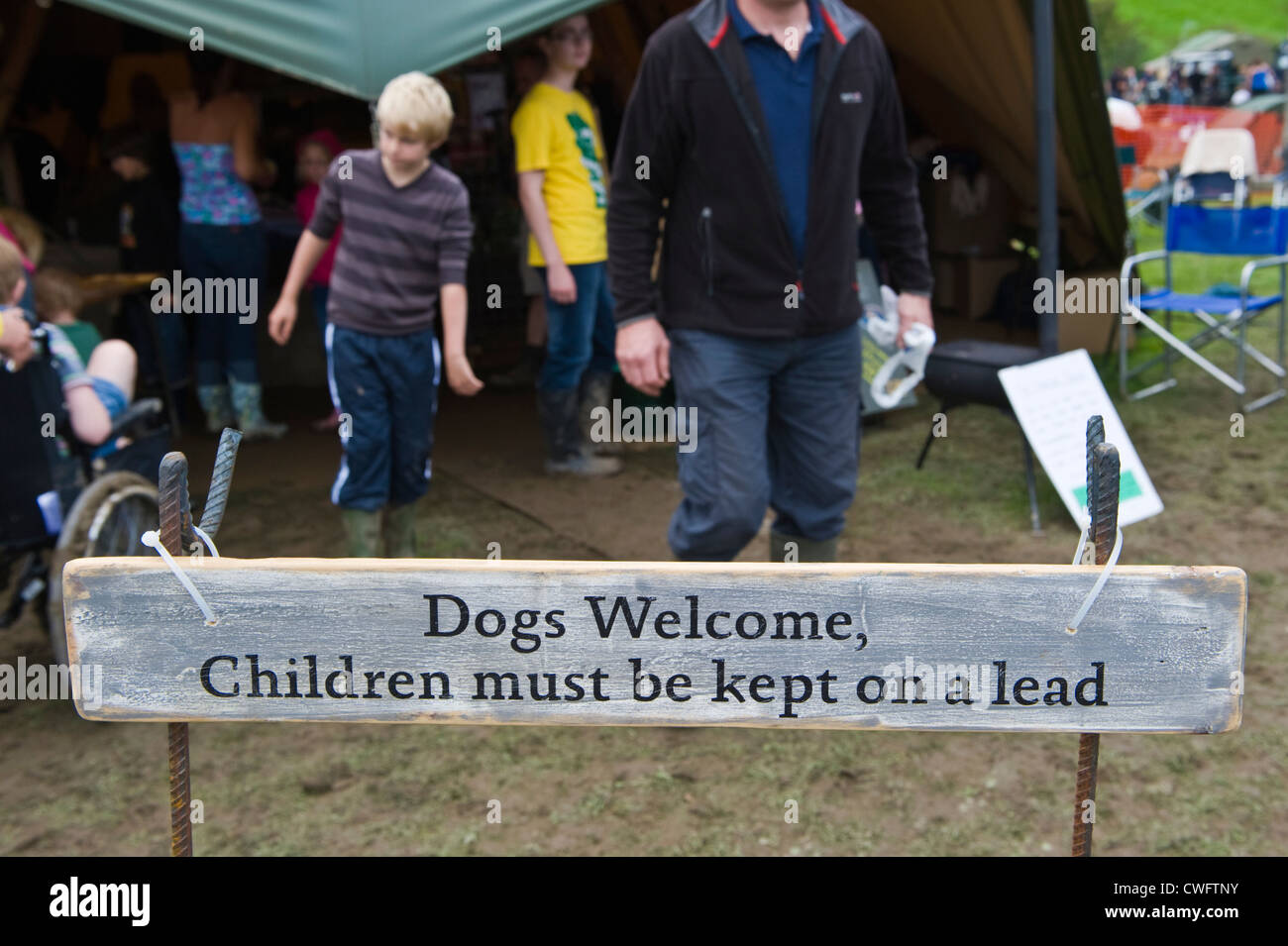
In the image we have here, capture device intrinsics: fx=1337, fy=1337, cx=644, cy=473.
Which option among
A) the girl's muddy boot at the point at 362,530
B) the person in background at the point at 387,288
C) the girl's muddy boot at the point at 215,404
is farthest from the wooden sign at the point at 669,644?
the girl's muddy boot at the point at 215,404

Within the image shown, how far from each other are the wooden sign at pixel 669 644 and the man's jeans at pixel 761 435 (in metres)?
1.40

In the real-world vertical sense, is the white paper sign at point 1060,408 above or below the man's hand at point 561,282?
below

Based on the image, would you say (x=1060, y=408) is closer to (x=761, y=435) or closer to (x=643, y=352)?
(x=761, y=435)

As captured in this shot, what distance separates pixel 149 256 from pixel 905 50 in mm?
4084

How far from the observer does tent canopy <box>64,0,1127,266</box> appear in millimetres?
4199

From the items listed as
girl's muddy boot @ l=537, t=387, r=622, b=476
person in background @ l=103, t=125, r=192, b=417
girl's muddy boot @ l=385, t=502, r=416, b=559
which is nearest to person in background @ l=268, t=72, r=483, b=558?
girl's muddy boot @ l=385, t=502, r=416, b=559

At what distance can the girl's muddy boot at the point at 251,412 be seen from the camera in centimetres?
624

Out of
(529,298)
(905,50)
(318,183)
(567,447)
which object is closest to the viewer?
(567,447)

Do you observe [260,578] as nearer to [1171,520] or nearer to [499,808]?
[499,808]

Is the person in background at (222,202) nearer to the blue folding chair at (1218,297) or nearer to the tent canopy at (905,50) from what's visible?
the tent canopy at (905,50)

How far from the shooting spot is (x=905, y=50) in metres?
7.27

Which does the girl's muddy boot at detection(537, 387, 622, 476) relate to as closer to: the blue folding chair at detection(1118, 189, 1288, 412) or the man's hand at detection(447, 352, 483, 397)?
the man's hand at detection(447, 352, 483, 397)

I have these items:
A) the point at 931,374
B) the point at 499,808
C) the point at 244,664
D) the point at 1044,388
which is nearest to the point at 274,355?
the point at 931,374

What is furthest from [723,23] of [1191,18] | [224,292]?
[1191,18]
